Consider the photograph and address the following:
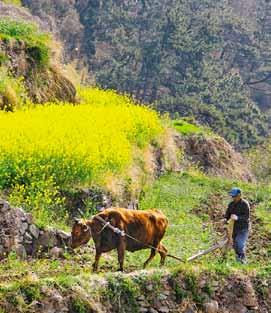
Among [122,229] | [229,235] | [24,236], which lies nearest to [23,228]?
[24,236]

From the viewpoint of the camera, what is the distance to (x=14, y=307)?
8.93m

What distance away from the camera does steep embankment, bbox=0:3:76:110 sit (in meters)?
20.5

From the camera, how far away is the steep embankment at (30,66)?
67.4 ft

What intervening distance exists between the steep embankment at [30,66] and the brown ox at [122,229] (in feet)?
29.5

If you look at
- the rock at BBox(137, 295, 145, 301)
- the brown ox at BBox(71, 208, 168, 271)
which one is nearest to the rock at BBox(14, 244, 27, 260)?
the brown ox at BBox(71, 208, 168, 271)

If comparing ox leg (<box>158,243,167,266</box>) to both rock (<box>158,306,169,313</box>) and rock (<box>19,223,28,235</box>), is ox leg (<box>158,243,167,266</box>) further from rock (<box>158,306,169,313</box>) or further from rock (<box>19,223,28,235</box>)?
rock (<box>19,223,28,235</box>)

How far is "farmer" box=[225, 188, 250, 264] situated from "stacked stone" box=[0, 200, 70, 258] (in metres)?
2.98

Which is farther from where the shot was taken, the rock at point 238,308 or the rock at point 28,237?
the rock at point 238,308

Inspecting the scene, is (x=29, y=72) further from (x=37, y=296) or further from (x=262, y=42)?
(x=262, y=42)

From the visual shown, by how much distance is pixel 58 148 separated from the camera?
14.5 metres

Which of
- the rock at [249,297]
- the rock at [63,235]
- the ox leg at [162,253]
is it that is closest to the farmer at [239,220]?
the rock at [249,297]

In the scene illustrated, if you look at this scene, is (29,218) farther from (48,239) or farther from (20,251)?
(20,251)

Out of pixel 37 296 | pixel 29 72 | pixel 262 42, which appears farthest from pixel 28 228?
pixel 262 42

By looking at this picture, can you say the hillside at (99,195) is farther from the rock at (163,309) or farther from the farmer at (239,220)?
the farmer at (239,220)
